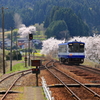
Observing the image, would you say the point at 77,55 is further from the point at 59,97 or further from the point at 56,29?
the point at 56,29

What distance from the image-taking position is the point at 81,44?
130ft

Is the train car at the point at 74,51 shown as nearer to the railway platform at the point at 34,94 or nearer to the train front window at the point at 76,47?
the train front window at the point at 76,47

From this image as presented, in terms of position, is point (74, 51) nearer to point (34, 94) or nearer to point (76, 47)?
point (76, 47)

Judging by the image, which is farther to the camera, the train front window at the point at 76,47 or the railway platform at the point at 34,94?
the train front window at the point at 76,47

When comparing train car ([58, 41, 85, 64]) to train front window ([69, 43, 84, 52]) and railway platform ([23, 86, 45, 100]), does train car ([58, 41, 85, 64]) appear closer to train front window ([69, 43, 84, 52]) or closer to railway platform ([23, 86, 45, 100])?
train front window ([69, 43, 84, 52])

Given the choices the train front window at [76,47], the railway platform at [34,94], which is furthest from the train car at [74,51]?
the railway platform at [34,94]

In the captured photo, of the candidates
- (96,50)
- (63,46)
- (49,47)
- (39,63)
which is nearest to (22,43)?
(49,47)

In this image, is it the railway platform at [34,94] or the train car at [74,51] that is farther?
the train car at [74,51]

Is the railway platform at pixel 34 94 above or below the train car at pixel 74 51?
below

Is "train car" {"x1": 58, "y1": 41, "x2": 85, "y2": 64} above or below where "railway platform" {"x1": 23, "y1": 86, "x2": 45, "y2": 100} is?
above

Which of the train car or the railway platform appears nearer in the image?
the railway platform

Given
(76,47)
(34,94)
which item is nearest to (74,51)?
(76,47)

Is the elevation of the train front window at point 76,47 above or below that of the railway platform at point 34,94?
above

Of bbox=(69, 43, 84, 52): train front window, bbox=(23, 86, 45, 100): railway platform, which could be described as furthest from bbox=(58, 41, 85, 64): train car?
bbox=(23, 86, 45, 100): railway platform
